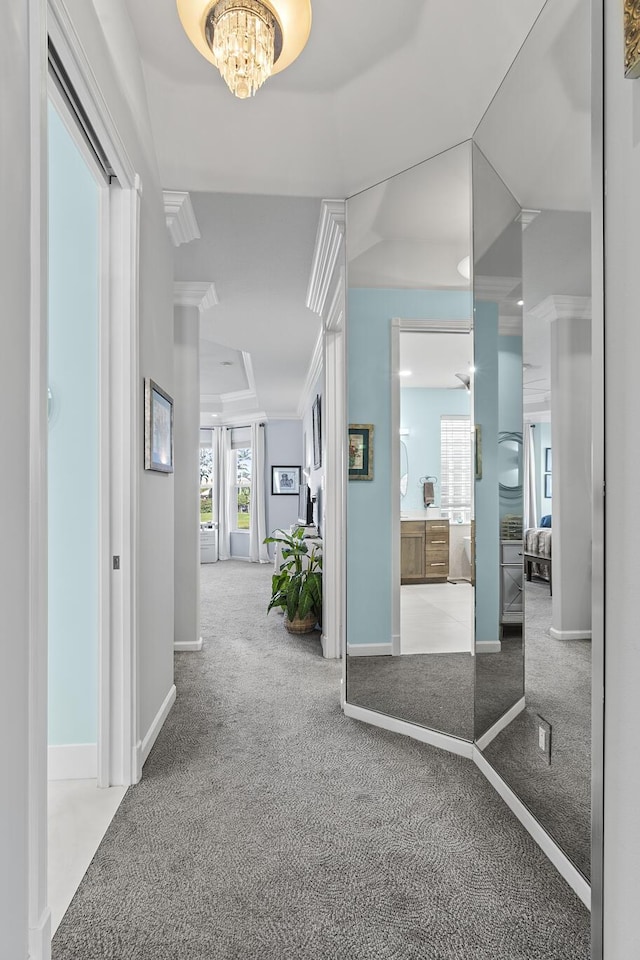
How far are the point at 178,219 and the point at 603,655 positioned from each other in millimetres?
2940

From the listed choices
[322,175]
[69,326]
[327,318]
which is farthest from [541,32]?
[327,318]

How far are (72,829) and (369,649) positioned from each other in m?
1.47

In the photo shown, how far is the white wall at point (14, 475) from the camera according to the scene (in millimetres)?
1077

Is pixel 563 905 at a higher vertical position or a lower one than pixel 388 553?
lower

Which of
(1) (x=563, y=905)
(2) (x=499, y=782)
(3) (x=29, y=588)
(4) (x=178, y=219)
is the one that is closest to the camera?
(3) (x=29, y=588)

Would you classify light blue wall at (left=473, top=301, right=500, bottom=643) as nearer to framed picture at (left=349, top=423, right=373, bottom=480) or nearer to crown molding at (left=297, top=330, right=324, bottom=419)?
framed picture at (left=349, top=423, right=373, bottom=480)

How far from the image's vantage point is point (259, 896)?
1567 mm

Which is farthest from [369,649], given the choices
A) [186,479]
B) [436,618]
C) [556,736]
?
[186,479]

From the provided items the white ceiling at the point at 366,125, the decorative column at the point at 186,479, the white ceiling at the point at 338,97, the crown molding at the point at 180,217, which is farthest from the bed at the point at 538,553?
the decorative column at the point at 186,479

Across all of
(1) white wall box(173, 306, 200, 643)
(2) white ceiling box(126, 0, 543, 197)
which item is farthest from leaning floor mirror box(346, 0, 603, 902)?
(1) white wall box(173, 306, 200, 643)

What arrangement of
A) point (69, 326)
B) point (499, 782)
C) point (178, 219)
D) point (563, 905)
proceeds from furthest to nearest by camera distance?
point (178, 219) → point (69, 326) → point (499, 782) → point (563, 905)

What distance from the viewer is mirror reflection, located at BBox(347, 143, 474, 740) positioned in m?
2.57

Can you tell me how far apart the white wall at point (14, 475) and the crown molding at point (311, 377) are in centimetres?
355

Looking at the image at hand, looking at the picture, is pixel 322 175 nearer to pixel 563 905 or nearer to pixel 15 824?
pixel 15 824
